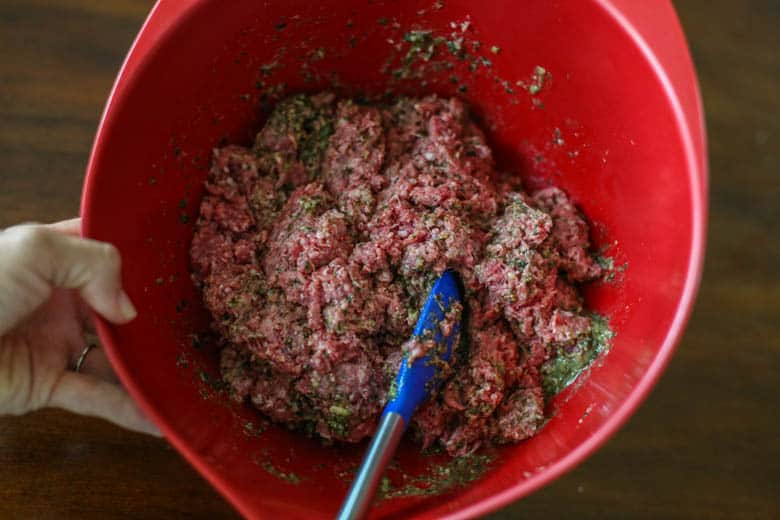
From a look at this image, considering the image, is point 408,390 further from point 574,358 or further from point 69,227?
point 69,227

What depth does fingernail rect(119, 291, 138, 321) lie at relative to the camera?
4.63ft

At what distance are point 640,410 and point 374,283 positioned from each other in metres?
0.98

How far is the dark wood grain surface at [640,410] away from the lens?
1.79 metres

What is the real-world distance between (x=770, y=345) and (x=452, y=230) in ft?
3.95

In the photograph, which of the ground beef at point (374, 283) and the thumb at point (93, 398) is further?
the ground beef at point (374, 283)

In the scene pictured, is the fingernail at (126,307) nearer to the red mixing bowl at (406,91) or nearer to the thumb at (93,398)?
the red mixing bowl at (406,91)

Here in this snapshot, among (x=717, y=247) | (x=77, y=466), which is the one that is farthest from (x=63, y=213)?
(x=717, y=247)

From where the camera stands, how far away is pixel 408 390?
5.16 feet

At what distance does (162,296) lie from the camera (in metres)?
1.67

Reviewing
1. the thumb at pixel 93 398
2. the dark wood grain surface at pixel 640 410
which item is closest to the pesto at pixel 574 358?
the dark wood grain surface at pixel 640 410

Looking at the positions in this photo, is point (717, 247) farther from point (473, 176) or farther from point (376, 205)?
point (376, 205)

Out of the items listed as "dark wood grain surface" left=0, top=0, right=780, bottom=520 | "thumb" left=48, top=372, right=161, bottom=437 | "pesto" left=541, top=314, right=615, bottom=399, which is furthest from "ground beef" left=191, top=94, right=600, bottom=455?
"dark wood grain surface" left=0, top=0, right=780, bottom=520

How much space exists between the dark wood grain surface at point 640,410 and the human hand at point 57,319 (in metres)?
0.27

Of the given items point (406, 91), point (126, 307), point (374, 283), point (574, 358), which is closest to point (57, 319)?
point (126, 307)
